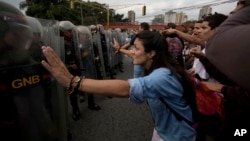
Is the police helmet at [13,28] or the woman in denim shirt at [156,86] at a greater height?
the police helmet at [13,28]

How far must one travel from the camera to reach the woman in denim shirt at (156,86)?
1.43m

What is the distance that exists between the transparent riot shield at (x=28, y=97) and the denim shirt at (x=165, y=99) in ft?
3.89

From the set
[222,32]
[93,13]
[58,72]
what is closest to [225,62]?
[222,32]

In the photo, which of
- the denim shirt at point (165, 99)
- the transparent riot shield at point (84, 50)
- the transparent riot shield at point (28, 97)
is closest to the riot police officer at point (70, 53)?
the transparent riot shield at point (84, 50)

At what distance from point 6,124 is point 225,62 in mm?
2037

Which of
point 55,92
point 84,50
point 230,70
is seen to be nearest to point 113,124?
point 84,50

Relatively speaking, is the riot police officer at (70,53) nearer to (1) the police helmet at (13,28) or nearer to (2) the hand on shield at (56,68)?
(1) the police helmet at (13,28)

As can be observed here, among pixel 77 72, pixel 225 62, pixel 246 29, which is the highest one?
pixel 246 29

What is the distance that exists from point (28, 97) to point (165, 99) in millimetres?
1345

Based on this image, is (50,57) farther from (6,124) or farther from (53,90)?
(53,90)

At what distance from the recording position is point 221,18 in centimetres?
308

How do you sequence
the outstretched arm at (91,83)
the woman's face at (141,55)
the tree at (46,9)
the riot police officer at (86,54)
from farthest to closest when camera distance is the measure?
the tree at (46,9), the riot police officer at (86,54), the woman's face at (141,55), the outstretched arm at (91,83)

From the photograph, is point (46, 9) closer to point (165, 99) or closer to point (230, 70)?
point (165, 99)

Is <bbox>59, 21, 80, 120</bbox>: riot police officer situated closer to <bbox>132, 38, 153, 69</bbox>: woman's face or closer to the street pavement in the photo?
the street pavement
